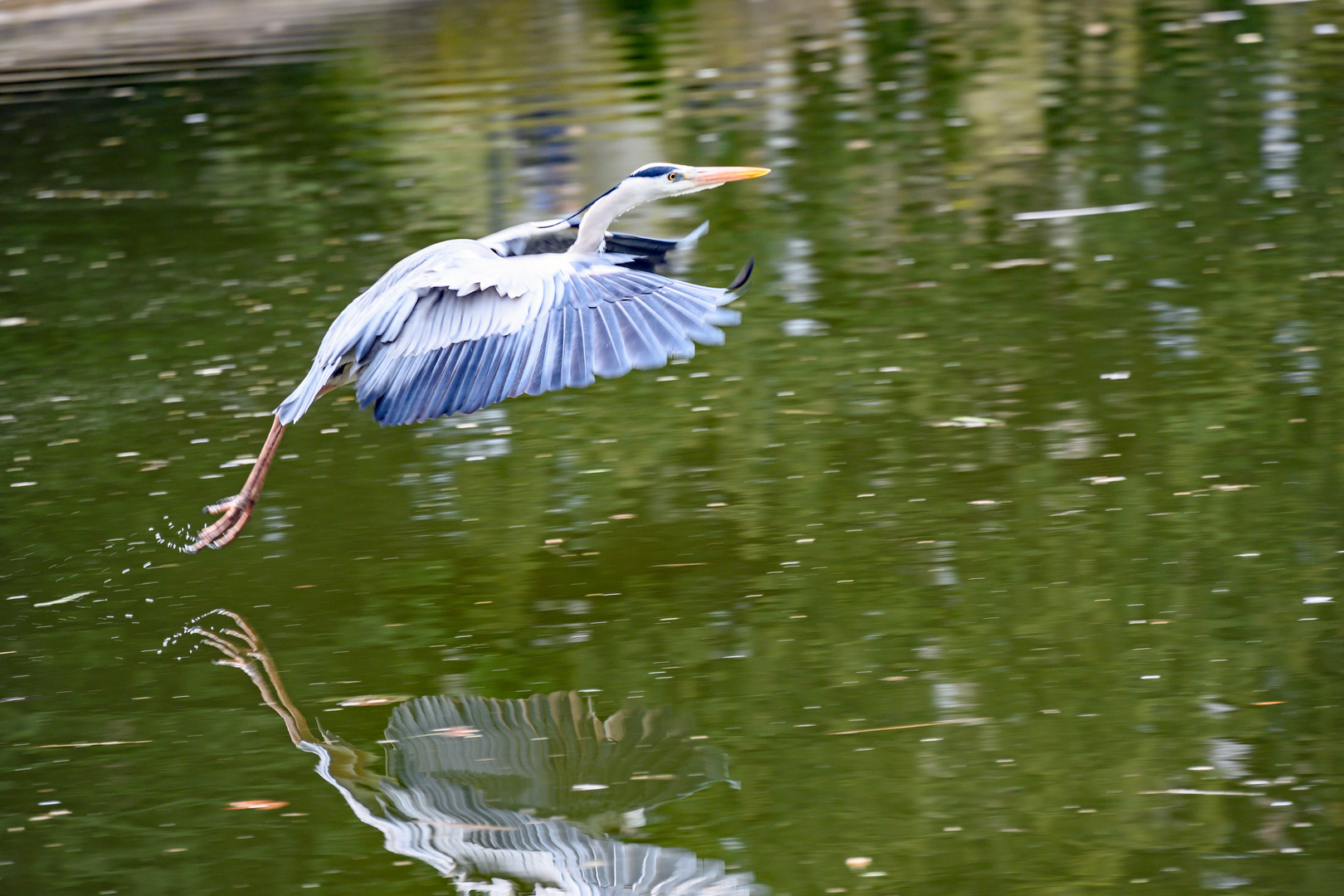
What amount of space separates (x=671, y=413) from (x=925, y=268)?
2035mm

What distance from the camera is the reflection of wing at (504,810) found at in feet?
12.2

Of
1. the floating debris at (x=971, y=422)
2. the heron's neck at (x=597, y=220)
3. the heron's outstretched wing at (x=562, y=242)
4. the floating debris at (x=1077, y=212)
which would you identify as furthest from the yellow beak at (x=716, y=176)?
the floating debris at (x=1077, y=212)

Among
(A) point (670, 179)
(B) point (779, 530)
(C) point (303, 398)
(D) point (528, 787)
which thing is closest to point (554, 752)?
(D) point (528, 787)

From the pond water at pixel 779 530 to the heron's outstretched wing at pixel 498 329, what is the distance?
0.72 meters

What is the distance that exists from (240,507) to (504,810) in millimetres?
2047

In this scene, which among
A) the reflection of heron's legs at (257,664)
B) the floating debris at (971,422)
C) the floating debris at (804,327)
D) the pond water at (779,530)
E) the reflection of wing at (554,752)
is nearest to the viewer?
the pond water at (779,530)

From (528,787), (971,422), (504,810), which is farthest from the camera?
(971,422)

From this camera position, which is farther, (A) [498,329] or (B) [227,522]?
(B) [227,522]

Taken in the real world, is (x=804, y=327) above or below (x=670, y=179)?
below

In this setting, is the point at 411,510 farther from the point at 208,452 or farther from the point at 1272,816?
the point at 1272,816

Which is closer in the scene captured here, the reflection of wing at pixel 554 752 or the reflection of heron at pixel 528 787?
the reflection of heron at pixel 528 787

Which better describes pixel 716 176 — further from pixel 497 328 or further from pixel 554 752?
pixel 554 752

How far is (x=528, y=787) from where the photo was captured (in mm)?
4191

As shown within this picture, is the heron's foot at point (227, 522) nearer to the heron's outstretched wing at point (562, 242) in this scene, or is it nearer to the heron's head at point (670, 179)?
the heron's outstretched wing at point (562, 242)
